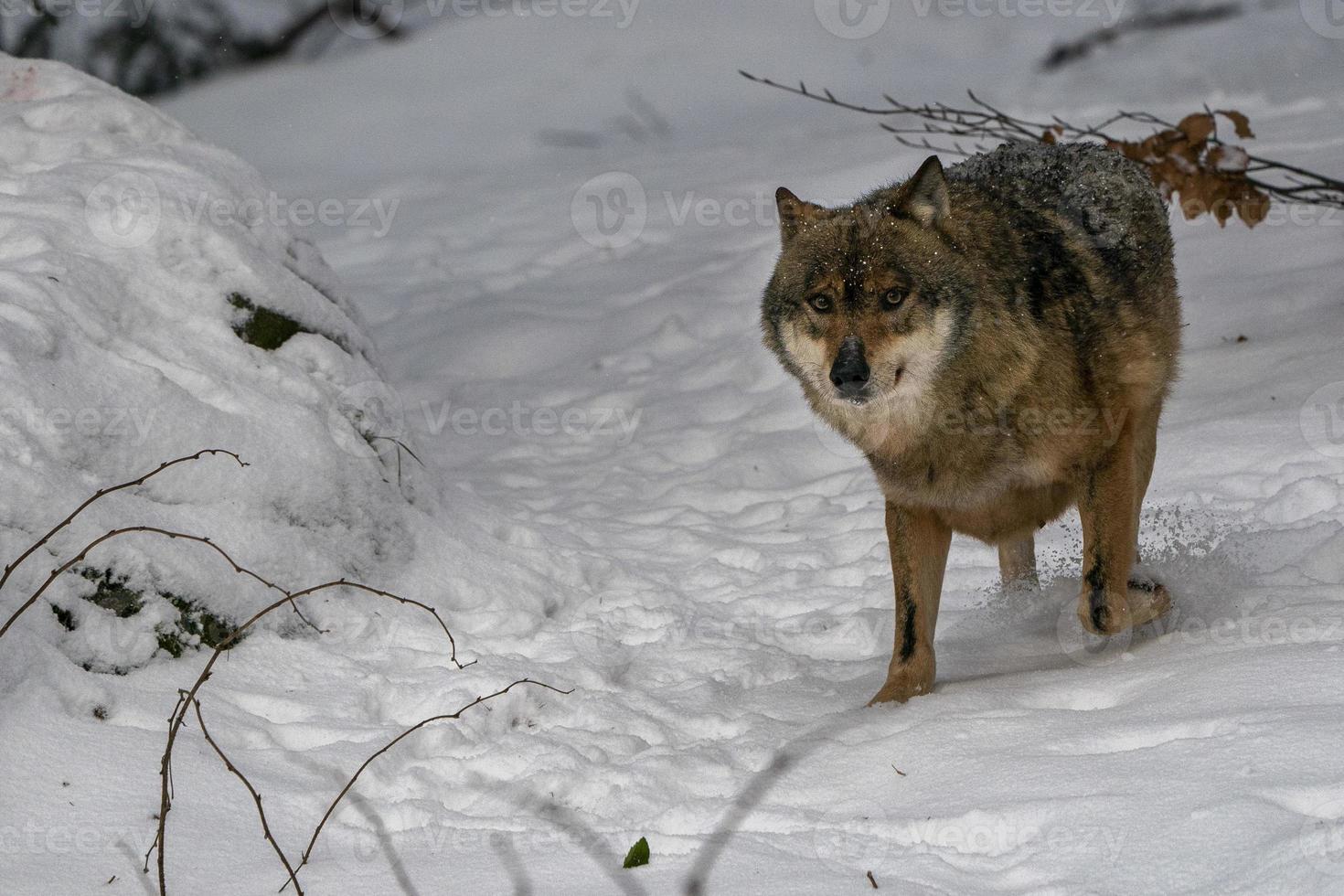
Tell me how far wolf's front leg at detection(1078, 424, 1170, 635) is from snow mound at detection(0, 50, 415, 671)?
2490 millimetres

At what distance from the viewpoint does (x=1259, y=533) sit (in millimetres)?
4707

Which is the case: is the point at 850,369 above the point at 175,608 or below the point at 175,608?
above

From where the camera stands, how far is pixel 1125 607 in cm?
405

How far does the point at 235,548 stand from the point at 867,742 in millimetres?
2132

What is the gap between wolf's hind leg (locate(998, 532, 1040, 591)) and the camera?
191 inches

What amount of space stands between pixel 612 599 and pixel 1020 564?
160 cm

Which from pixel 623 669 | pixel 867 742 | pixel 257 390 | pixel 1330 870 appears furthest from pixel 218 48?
pixel 1330 870

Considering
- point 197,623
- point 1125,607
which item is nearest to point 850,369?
point 1125,607

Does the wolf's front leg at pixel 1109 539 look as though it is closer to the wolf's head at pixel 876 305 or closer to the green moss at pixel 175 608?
the wolf's head at pixel 876 305

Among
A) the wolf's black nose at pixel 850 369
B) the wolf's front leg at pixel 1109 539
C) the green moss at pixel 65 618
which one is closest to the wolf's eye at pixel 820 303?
the wolf's black nose at pixel 850 369

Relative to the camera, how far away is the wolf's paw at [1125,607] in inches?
159

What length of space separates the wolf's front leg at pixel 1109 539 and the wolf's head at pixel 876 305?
0.68 m

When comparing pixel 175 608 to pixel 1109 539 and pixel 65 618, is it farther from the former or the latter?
pixel 1109 539

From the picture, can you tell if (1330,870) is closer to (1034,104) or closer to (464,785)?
(464,785)
